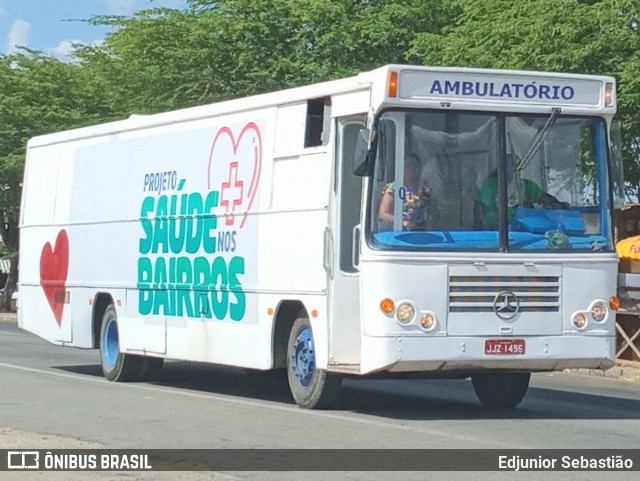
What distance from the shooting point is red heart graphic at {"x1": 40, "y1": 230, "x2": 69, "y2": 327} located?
20281 millimetres

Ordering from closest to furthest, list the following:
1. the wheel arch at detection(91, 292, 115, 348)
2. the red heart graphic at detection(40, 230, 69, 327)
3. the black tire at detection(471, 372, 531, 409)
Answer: the black tire at detection(471, 372, 531, 409), the wheel arch at detection(91, 292, 115, 348), the red heart graphic at detection(40, 230, 69, 327)

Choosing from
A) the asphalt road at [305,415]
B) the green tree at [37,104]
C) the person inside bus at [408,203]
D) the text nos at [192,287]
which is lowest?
the asphalt road at [305,415]

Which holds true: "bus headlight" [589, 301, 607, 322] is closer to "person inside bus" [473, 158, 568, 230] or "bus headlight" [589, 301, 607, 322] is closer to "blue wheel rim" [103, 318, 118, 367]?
"person inside bus" [473, 158, 568, 230]

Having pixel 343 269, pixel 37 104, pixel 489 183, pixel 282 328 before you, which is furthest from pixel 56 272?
pixel 37 104

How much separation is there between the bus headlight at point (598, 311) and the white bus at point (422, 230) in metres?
0.02

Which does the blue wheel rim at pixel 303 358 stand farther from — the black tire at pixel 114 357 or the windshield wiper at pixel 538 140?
the black tire at pixel 114 357

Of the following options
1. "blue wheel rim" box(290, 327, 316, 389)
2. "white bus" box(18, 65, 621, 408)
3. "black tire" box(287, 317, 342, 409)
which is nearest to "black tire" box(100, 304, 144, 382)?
"white bus" box(18, 65, 621, 408)

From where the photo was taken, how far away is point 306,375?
14398mm

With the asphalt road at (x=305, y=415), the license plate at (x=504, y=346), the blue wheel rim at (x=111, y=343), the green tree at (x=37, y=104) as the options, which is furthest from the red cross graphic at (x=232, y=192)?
the green tree at (x=37, y=104)

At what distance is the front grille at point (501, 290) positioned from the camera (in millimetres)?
13336

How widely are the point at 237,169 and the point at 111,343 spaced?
4.25 metres

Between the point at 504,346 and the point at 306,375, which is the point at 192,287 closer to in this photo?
the point at 306,375

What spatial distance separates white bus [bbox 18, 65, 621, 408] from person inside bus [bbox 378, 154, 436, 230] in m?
0.01

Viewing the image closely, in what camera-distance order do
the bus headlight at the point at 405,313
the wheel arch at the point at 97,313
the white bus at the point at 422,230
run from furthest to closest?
the wheel arch at the point at 97,313, the white bus at the point at 422,230, the bus headlight at the point at 405,313
